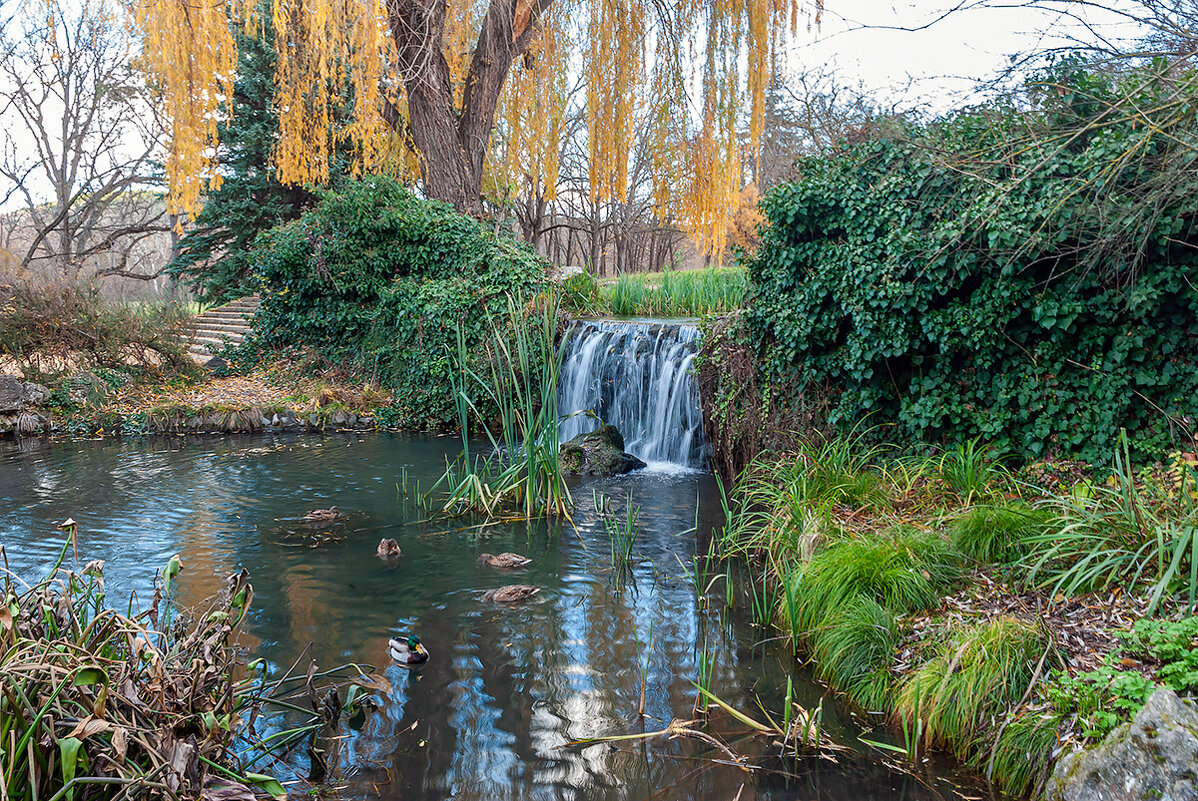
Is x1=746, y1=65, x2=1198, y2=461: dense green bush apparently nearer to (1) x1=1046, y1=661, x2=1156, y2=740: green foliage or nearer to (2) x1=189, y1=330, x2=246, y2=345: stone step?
(1) x1=1046, y1=661, x2=1156, y2=740: green foliage

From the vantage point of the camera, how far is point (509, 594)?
5.00 meters

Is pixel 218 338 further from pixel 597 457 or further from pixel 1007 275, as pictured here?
pixel 1007 275

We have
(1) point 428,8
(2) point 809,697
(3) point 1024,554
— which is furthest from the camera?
(1) point 428,8

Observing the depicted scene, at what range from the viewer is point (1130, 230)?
16.2ft

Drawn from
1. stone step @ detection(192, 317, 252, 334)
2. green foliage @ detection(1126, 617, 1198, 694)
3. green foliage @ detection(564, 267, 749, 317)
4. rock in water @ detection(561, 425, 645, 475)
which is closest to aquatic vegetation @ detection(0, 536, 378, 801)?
green foliage @ detection(1126, 617, 1198, 694)

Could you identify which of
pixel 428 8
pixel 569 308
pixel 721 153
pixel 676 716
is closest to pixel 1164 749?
pixel 676 716

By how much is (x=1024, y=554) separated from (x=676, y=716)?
7.09ft

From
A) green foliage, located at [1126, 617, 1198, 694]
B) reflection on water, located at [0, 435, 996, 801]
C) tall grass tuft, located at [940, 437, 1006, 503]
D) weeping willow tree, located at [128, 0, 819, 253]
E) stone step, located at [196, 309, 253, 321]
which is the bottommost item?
reflection on water, located at [0, 435, 996, 801]

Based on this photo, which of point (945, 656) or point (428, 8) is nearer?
point (945, 656)

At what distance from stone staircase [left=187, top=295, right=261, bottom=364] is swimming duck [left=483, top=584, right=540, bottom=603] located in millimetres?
10959

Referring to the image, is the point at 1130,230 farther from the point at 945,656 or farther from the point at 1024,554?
the point at 945,656

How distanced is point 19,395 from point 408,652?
416 inches

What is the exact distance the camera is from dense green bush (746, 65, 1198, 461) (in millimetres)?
4918

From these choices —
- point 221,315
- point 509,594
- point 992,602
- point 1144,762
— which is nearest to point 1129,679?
point 1144,762
